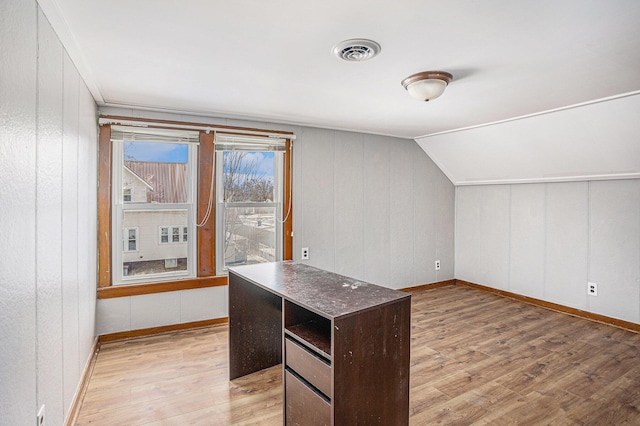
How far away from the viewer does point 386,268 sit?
4738mm

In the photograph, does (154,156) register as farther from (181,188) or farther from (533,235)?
(533,235)

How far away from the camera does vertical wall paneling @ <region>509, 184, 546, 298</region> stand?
14.3 ft

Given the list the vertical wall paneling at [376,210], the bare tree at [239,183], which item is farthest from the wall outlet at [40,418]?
the vertical wall paneling at [376,210]

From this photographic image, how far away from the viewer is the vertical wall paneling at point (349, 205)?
14.2 feet

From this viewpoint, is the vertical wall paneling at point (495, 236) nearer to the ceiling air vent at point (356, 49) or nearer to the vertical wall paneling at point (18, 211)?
the ceiling air vent at point (356, 49)

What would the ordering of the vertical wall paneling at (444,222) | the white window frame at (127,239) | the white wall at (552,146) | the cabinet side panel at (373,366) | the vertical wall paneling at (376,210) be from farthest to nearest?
the vertical wall paneling at (444,222), the vertical wall paneling at (376,210), the white window frame at (127,239), the white wall at (552,146), the cabinet side panel at (373,366)

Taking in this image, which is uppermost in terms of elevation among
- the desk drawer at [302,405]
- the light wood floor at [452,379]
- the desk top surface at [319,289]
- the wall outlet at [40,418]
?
the desk top surface at [319,289]

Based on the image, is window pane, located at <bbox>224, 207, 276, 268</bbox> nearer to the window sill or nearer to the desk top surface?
the window sill

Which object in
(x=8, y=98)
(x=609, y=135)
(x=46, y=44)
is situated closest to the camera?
(x=8, y=98)

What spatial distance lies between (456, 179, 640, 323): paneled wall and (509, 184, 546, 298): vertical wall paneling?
0.01m

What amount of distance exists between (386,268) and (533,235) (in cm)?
191

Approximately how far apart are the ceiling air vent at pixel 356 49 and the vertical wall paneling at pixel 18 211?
1446 millimetres

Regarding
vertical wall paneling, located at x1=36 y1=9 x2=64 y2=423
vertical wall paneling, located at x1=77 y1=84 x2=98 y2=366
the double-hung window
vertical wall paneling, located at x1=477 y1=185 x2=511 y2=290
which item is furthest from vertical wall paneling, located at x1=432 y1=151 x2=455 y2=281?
vertical wall paneling, located at x1=36 y1=9 x2=64 y2=423

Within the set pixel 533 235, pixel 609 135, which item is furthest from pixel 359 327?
pixel 533 235
